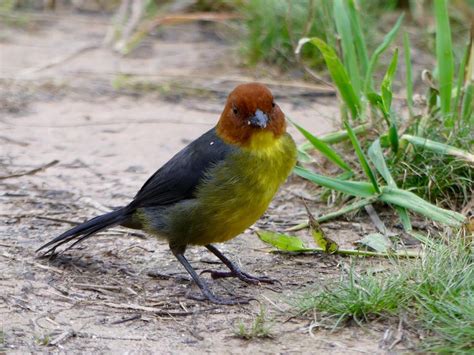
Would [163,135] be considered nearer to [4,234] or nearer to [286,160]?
[4,234]

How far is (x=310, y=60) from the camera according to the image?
8.22 m

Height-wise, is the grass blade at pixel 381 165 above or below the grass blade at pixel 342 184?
above

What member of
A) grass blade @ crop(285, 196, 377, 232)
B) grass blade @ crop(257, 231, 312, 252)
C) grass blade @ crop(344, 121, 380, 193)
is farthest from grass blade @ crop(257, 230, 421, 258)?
grass blade @ crop(344, 121, 380, 193)

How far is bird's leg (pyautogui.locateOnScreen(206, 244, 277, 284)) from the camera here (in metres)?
4.82

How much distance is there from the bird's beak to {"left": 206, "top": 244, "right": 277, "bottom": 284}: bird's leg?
2.57 feet

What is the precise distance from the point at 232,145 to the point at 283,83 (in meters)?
3.39

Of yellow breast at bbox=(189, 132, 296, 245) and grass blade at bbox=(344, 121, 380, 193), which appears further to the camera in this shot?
grass blade at bbox=(344, 121, 380, 193)

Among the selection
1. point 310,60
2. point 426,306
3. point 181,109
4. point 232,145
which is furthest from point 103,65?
point 426,306

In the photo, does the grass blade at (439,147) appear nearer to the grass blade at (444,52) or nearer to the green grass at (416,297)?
the grass blade at (444,52)

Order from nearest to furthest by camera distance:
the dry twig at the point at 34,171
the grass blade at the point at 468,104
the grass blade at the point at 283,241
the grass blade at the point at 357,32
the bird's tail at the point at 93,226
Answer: the bird's tail at the point at 93,226, the grass blade at the point at 283,241, the grass blade at the point at 468,104, the dry twig at the point at 34,171, the grass blade at the point at 357,32

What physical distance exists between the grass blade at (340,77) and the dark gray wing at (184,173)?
1.21 metres

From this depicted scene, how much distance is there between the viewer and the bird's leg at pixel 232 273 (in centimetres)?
482

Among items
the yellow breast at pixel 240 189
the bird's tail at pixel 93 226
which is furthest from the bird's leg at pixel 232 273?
the bird's tail at pixel 93 226

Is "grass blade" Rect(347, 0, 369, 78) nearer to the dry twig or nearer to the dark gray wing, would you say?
the dark gray wing
